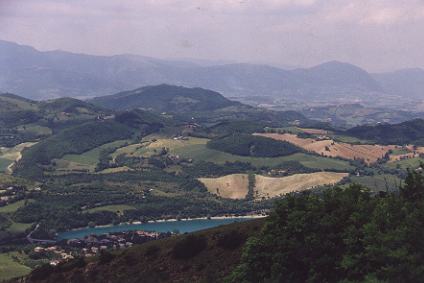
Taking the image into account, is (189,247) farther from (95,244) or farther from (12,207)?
(12,207)

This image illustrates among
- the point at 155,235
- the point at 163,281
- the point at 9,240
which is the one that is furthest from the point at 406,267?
the point at 9,240

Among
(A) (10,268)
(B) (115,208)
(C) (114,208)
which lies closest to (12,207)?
(C) (114,208)

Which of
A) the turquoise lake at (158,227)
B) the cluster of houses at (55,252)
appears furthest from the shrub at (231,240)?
the turquoise lake at (158,227)

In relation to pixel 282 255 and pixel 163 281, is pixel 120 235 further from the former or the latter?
pixel 282 255

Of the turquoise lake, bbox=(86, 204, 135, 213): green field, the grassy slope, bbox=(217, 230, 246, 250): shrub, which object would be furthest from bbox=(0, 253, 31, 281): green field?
bbox=(86, 204, 135, 213): green field

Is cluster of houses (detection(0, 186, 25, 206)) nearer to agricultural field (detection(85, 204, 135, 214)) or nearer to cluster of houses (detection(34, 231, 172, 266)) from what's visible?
agricultural field (detection(85, 204, 135, 214))
